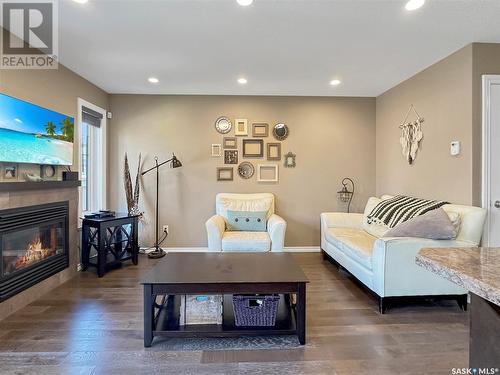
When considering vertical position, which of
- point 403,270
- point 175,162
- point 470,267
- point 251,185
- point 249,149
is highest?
point 249,149

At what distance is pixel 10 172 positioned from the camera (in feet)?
7.86

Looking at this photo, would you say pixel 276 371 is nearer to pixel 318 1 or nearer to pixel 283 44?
pixel 318 1

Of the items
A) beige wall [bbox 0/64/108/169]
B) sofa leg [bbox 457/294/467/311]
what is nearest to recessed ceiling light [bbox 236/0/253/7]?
beige wall [bbox 0/64/108/169]

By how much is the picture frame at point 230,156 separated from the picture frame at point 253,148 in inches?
5.2

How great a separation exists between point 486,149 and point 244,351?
2.66m

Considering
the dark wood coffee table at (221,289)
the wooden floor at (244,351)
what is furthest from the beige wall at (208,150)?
the dark wood coffee table at (221,289)

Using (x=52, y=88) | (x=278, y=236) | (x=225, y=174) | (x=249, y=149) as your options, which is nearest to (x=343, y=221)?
(x=278, y=236)

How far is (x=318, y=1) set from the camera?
2.00 metres

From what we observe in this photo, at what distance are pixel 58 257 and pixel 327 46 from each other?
338 centimetres

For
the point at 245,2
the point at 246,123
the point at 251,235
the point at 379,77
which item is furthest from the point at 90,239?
the point at 379,77

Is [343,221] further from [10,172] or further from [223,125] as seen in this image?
[10,172]

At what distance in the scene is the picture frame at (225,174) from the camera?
425cm

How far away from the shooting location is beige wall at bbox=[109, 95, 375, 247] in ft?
13.8

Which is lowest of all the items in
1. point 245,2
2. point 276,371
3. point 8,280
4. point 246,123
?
point 276,371
